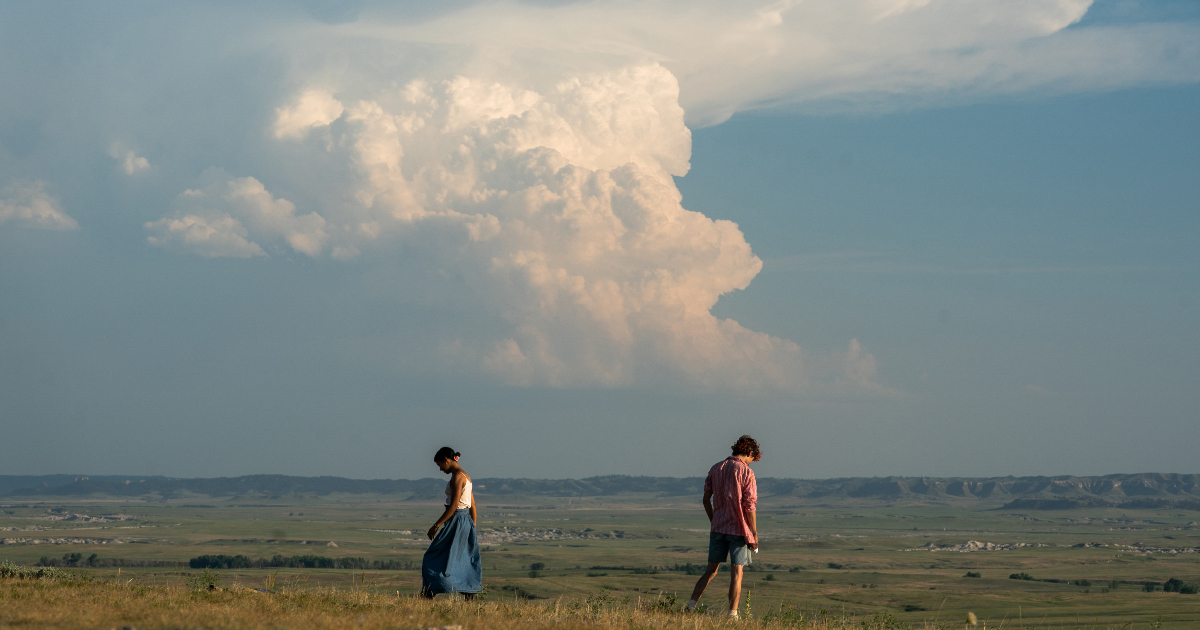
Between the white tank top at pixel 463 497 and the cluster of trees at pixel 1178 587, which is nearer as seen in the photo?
the white tank top at pixel 463 497

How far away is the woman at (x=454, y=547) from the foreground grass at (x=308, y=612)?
0.24 meters

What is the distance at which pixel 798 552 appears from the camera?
4751 inches

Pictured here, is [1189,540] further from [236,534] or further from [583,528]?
[236,534]

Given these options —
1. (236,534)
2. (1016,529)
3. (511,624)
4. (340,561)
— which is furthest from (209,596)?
(1016,529)

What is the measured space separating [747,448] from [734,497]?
594mm

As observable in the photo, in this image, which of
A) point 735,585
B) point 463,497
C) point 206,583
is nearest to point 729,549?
point 735,585

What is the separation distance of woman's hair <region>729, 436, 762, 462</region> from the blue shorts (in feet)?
3.06

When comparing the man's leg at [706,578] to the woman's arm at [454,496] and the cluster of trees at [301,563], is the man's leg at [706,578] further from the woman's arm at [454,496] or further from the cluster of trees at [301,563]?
the cluster of trees at [301,563]

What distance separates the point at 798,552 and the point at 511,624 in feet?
378

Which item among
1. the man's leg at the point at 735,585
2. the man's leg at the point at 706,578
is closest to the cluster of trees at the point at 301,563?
the man's leg at the point at 706,578

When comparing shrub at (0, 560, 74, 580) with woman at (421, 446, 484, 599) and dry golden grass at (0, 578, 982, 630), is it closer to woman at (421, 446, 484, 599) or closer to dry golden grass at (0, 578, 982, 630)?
dry golden grass at (0, 578, 982, 630)

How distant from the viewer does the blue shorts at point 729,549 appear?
11812mm

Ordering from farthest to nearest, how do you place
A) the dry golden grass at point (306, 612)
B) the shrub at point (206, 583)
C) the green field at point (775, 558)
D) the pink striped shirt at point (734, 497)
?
the green field at point (775, 558), the shrub at point (206, 583), the pink striped shirt at point (734, 497), the dry golden grass at point (306, 612)

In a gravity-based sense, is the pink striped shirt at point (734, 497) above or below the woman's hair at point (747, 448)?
below
